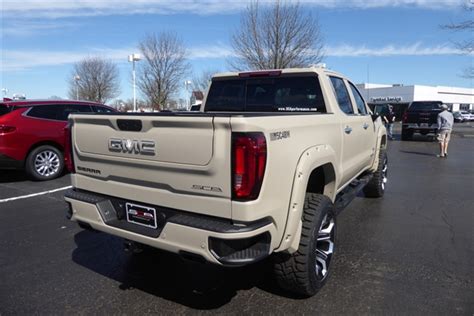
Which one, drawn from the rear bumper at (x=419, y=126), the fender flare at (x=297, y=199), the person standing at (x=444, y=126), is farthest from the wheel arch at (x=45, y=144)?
the rear bumper at (x=419, y=126)

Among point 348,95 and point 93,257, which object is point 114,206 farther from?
point 348,95

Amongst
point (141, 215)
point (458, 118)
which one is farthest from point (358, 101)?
point (458, 118)

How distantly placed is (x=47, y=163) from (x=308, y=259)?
717cm

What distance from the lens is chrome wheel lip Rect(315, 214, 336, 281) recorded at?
3400 millimetres

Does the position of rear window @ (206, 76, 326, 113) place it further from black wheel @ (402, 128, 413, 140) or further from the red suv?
black wheel @ (402, 128, 413, 140)

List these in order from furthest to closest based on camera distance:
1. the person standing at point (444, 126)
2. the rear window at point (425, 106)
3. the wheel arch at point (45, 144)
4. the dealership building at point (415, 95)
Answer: the dealership building at point (415, 95) < the rear window at point (425, 106) < the person standing at point (444, 126) < the wheel arch at point (45, 144)

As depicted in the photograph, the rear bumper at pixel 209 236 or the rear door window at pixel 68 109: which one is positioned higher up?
the rear door window at pixel 68 109

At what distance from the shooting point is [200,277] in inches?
146

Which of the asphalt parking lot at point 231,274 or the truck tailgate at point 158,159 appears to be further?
the asphalt parking lot at point 231,274

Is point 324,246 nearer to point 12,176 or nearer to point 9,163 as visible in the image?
point 9,163

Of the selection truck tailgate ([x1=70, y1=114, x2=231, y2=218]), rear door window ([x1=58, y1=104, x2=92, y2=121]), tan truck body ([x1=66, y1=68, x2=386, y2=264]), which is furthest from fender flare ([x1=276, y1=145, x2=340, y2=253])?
rear door window ([x1=58, y1=104, x2=92, y2=121])

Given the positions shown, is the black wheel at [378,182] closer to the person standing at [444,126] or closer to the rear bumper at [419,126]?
the person standing at [444,126]

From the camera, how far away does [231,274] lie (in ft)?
12.3

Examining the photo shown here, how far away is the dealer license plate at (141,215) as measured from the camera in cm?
295
